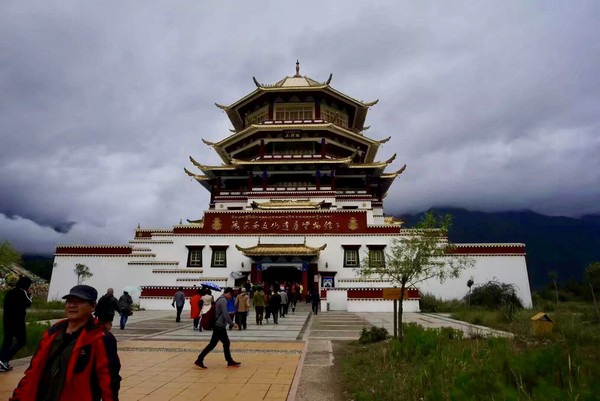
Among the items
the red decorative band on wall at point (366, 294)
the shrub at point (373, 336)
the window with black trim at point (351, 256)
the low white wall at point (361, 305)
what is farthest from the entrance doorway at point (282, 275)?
the shrub at point (373, 336)

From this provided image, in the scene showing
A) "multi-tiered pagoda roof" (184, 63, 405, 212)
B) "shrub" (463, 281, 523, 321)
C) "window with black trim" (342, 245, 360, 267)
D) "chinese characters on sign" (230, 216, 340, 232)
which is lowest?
"shrub" (463, 281, 523, 321)

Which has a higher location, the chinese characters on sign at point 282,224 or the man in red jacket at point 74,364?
the chinese characters on sign at point 282,224

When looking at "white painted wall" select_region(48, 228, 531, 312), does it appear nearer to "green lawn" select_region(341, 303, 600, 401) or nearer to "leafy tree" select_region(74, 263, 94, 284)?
"leafy tree" select_region(74, 263, 94, 284)

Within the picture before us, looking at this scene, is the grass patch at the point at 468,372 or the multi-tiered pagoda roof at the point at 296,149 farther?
the multi-tiered pagoda roof at the point at 296,149

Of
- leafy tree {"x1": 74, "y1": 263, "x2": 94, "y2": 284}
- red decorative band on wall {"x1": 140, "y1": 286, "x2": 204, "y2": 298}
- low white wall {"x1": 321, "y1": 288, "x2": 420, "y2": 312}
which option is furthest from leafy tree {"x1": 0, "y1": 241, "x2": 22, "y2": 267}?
low white wall {"x1": 321, "y1": 288, "x2": 420, "y2": 312}

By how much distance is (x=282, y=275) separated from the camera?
28734mm

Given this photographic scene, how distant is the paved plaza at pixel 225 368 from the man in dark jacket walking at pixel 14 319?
13.0 inches

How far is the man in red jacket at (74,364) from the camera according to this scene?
274 cm

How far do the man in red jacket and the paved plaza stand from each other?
3.30 m

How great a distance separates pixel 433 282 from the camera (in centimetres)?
2742

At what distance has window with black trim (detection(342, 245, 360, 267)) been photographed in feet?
92.6

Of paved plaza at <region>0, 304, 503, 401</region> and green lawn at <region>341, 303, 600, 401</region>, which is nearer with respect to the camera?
green lawn at <region>341, 303, 600, 401</region>

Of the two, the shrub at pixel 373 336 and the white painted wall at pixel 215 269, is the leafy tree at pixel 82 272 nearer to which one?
the white painted wall at pixel 215 269

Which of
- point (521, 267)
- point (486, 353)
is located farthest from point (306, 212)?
point (486, 353)
